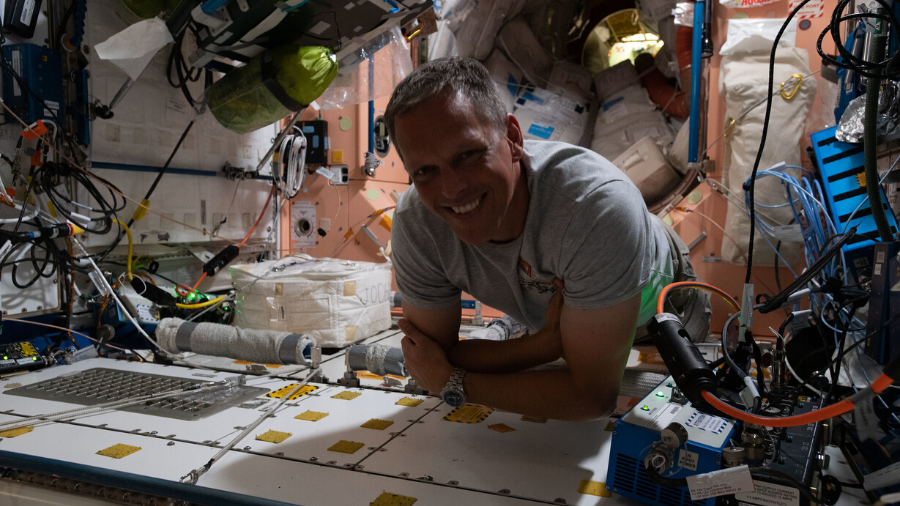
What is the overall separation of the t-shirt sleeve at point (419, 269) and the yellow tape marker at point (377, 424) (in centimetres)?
35

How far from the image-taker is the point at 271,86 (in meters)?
2.42

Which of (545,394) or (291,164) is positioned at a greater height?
(291,164)

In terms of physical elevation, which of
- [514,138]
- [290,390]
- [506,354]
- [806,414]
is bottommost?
[290,390]

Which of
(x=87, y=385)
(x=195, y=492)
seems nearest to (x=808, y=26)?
(x=195, y=492)

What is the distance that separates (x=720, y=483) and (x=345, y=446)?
84 cm

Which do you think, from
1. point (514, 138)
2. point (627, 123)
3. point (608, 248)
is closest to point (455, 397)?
point (608, 248)

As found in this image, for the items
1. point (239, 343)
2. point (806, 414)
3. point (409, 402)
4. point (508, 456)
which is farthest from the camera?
point (239, 343)

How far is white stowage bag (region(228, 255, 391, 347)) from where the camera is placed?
2443 mm

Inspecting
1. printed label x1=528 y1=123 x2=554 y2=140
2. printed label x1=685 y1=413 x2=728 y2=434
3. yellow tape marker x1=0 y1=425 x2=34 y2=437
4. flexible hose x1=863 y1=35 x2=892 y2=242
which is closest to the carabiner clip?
flexible hose x1=863 y1=35 x2=892 y2=242

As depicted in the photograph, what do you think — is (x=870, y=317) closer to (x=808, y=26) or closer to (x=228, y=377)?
(x=808, y=26)

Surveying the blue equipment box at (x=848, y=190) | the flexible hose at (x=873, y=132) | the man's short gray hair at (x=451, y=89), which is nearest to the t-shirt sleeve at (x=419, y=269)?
the man's short gray hair at (x=451, y=89)

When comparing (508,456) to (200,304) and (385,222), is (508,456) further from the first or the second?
(385,222)

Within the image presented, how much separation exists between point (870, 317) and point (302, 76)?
84.2 inches

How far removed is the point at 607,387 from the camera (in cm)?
126
